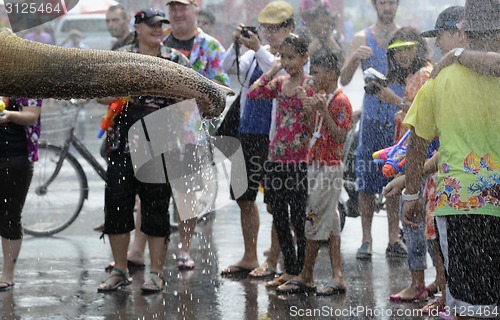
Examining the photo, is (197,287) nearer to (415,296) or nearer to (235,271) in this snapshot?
(235,271)

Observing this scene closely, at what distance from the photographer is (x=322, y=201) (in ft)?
21.5

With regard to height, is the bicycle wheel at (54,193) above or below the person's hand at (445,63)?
below

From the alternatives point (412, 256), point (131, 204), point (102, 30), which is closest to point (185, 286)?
point (131, 204)

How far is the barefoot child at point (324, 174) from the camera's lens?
654 cm

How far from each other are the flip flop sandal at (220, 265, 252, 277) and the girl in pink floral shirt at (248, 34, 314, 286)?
53cm

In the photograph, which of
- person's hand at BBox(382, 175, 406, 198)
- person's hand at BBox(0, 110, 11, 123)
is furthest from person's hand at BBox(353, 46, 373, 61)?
person's hand at BBox(0, 110, 11, 123)

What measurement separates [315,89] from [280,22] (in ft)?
3.22

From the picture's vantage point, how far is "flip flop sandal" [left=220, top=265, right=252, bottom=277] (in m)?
7.24

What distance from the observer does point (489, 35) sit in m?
4.43

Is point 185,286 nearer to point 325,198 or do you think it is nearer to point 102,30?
point 325,198

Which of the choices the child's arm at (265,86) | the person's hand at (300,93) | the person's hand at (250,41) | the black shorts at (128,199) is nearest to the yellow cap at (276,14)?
the person's hand at (250,41)

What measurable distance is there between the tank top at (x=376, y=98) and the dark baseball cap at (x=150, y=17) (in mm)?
2143

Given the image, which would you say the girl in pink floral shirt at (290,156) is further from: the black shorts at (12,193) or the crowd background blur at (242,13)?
the crowd background blur at (242,13)

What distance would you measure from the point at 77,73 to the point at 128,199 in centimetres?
328
